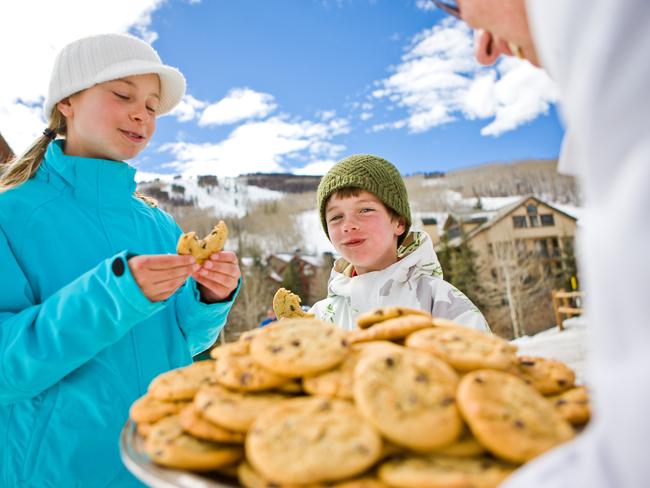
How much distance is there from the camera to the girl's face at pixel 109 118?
1.92 metres

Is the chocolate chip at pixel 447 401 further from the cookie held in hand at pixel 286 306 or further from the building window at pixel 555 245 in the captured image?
the building window at pixel 555 245

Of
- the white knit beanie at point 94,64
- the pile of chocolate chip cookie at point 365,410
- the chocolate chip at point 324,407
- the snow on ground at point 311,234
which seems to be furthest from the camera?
the snow on ground at point 311,234

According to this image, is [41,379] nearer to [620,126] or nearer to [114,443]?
[114,443]

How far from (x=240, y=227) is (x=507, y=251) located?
24.8 metres

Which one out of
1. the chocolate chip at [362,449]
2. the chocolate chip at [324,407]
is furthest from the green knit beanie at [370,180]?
the chocolate chip at [362,449]

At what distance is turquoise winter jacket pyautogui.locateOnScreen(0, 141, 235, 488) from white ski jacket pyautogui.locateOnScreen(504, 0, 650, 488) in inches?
54.2

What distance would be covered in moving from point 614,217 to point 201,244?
5.49 feet

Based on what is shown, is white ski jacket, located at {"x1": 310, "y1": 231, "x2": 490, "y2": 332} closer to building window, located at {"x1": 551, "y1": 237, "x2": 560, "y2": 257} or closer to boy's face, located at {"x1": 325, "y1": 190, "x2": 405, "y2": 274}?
boy's face, located at {"x1": 325, "y1": 190, "x2": 405, "y2": 274}

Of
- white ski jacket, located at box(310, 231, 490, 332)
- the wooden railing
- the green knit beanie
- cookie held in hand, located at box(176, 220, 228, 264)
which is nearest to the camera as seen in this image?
cookie held in hand, located at box(176, 220, 228, 264)

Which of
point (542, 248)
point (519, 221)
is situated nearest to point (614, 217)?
point (519, 221)

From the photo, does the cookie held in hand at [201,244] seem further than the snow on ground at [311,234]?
No

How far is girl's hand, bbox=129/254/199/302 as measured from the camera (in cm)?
A: 147

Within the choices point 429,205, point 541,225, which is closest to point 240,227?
point 429,205

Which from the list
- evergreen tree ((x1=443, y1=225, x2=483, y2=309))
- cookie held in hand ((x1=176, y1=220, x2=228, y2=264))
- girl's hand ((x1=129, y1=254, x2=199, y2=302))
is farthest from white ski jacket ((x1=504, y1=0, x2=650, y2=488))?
evergreen tree ((x1=443, y1=225, x2=483, y2=309))
